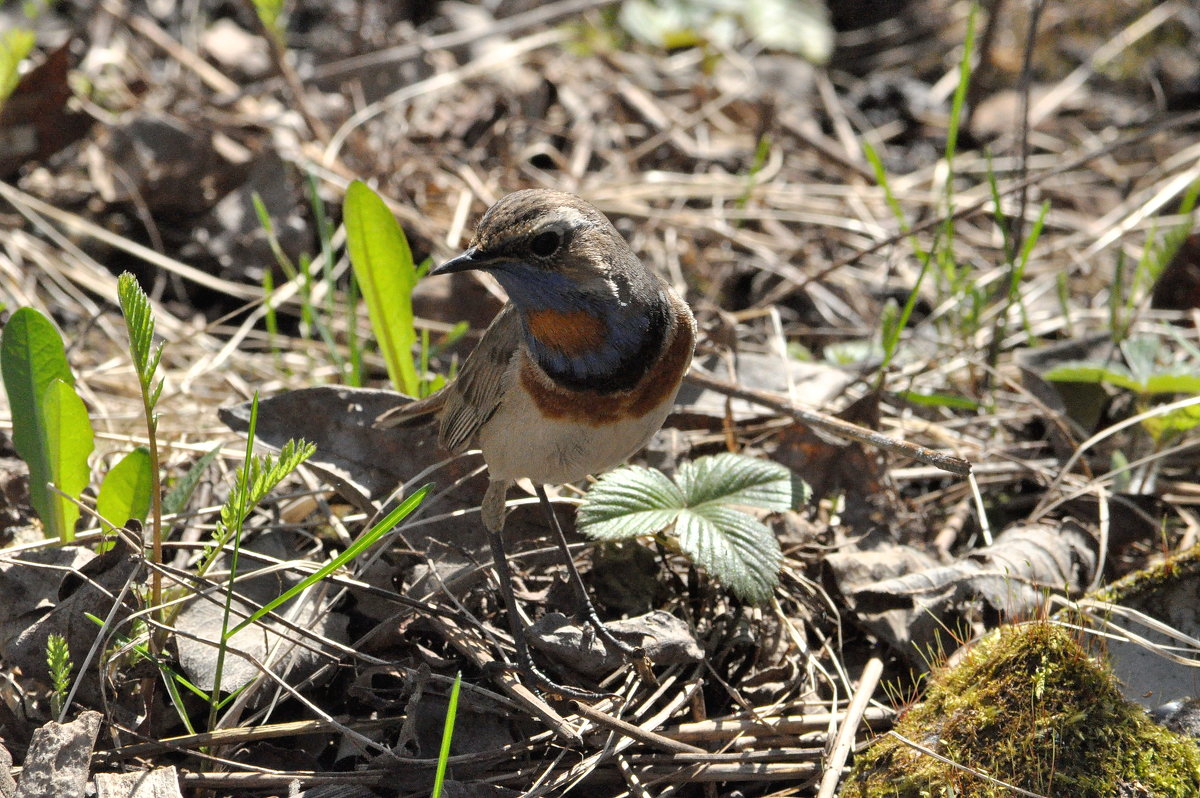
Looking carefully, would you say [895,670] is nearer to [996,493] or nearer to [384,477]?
[996,493]

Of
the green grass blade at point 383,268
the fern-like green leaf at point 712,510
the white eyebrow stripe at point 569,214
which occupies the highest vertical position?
the white eyebrow stripe at point 569,214

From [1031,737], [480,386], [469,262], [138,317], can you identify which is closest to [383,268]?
[480,386]

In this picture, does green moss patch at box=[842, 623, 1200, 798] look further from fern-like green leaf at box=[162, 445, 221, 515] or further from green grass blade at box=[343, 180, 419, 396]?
green grass blade at box=[343, 180, 419, 396]

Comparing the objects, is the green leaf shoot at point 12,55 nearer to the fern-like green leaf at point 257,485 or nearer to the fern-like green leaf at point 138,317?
the fern-like green leaf at point 138,317

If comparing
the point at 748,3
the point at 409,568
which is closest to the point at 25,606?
the point at 409,568

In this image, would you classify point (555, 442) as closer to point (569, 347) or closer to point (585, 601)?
point (569, 347)

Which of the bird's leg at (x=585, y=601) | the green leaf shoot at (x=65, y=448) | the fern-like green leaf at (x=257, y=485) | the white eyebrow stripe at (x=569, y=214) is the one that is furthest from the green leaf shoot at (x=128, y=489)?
the white eyebrow stripe at (x=569, y=214)

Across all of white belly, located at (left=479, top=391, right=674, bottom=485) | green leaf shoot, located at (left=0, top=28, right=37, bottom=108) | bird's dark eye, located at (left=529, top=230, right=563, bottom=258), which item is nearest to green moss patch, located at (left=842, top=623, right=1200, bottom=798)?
white belly, located at (left=479, top=391, right=674, bottom=485)

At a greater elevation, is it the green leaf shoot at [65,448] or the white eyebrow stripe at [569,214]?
the white eyebrow stripe at [569,214]
